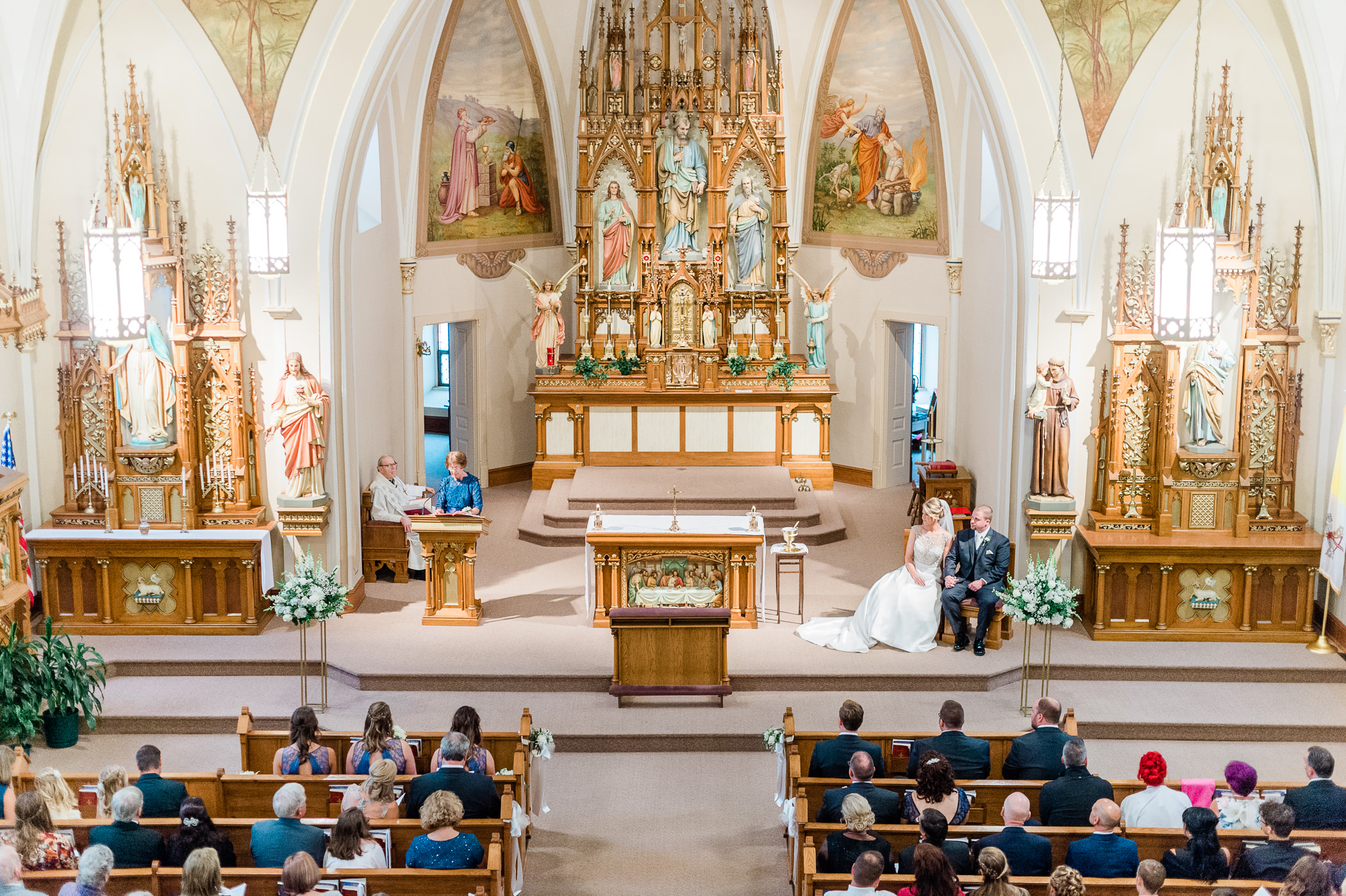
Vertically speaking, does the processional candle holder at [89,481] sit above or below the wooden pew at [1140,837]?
above

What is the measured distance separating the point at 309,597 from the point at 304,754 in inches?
109

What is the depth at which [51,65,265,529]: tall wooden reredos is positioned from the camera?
13.2 metres

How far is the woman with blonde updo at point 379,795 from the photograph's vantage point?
812 cm

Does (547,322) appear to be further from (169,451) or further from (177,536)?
(177,536)

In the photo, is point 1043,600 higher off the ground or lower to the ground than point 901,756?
higher

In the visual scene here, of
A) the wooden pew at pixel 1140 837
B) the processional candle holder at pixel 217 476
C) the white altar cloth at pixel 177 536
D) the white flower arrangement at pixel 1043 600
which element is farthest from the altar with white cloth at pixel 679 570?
the wooden pew at pixel 1140 837

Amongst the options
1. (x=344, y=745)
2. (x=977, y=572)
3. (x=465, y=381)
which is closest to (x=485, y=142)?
(x=465, y=381)

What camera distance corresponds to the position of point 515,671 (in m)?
12.5

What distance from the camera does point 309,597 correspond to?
1164 centimetres

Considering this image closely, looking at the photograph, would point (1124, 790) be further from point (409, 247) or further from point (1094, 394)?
point (409, 247)

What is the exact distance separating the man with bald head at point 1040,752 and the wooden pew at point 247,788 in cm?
302

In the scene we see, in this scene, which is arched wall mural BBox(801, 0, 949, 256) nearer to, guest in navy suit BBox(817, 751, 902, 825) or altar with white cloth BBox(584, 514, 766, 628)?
altar with white cloth BBox(584, 514, 766, 628)

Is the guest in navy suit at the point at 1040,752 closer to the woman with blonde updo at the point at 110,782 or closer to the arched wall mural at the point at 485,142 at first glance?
the woman with blonde updo at the point at 110,782

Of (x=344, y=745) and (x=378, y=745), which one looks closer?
(x=378, y=745)
